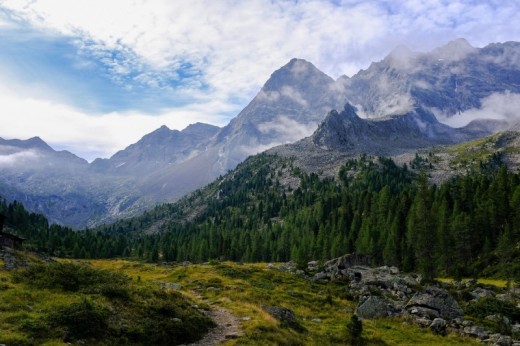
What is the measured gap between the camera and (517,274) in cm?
7512

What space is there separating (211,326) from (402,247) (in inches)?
3803

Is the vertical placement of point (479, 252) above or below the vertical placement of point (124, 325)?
below

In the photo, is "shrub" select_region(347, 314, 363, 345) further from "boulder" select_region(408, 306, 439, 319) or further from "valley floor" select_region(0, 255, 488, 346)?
"boulder" select_region(408, 306, 439, 319)

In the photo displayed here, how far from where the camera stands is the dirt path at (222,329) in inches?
1090

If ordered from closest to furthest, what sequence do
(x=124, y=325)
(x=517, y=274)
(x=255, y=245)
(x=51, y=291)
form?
1. (x=124, y=325)
2. (x=51, y=291)
3. (x=517, y=274)
4. (x=255, y=245)

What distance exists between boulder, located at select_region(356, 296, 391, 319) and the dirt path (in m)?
17.6

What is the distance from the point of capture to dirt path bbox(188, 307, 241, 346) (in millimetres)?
27694

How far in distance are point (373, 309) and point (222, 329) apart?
74.4ft

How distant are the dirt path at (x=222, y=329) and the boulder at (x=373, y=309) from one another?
17631 mm

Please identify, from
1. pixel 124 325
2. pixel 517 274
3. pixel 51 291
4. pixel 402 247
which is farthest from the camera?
pixel 402 247

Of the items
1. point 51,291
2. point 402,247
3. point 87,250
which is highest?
point 51,291

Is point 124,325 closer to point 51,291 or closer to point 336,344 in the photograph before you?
point 51,291

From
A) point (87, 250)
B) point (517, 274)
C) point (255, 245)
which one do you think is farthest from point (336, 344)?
point (87, 250)

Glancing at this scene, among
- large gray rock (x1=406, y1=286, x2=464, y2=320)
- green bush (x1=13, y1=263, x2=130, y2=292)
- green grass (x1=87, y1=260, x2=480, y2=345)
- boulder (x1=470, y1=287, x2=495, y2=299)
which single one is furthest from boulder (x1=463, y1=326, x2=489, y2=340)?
green bush (x1=13, y1=263, x2=130, y2=292)
